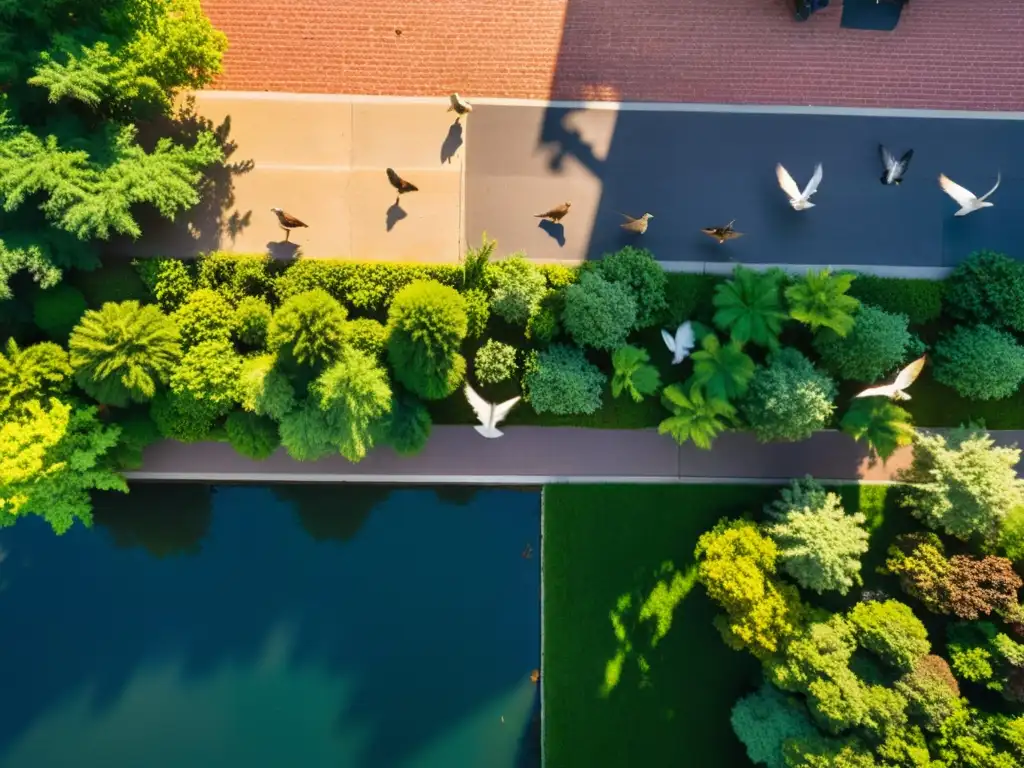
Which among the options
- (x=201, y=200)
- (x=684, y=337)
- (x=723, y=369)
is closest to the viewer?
(x=723, y=369)

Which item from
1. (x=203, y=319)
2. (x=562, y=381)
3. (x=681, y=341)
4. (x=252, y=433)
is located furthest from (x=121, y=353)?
(x=681, y=341)

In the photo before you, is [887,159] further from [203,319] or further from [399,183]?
[203,319]

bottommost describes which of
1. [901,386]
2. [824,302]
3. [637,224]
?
[901,386]

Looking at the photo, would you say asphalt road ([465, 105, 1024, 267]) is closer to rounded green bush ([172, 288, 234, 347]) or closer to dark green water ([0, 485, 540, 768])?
rounded green bush ([172, 288, 234, 347])

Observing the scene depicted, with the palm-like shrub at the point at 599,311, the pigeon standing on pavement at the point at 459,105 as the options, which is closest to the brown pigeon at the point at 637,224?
the palm-like shrub at the point at 599,311

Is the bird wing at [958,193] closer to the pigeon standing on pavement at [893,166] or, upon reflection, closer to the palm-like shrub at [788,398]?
the pigeon standing on pavement at [893,166]

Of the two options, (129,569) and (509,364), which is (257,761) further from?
(509,364)
